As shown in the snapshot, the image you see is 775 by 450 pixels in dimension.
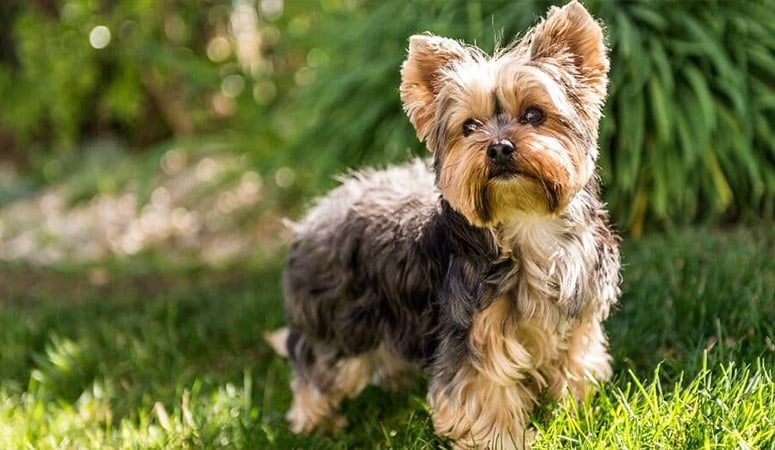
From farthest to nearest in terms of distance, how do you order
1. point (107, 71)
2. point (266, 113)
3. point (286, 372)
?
point (107, 71)
point (266, 113)
point (286, 372)

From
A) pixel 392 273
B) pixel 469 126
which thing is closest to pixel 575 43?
pixel 469 126

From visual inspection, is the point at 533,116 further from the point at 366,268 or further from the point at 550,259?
the point at 366,268

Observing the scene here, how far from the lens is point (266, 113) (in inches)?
324

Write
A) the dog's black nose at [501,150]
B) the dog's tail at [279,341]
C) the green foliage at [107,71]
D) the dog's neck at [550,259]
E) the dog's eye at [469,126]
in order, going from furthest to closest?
the green foliage at [107,71]
the dog's tail at [279,341]
the dog's neck at [550,259]
the dog's eye at [469,126]
the dog's black nose at [501,150]

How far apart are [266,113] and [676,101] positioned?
3963mm

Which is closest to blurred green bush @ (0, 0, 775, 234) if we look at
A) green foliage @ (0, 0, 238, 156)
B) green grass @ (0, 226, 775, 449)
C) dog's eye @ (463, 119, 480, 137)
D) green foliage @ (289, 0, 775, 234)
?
green foliage @ (289, 0, 775, 234)

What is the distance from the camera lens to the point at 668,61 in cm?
548

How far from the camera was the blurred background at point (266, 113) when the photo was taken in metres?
5.41

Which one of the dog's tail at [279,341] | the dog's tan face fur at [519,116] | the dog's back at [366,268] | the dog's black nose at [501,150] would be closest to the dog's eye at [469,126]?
the dog's tan face fur at [519,116]

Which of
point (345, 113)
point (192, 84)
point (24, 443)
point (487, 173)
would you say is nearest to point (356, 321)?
point (487, 173)

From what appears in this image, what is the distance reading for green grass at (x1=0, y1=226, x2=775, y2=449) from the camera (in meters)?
3.10

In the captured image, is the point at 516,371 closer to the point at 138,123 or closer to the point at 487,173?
the point at 487,173

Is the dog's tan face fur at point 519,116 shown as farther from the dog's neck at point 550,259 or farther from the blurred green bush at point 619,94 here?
the blurred green bush at point 619,94

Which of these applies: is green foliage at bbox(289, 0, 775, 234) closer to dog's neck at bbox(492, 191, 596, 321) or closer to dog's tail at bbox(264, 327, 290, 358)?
dog's tail at bbox(264, 327, 290, 358)
